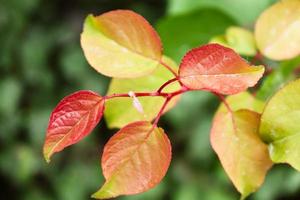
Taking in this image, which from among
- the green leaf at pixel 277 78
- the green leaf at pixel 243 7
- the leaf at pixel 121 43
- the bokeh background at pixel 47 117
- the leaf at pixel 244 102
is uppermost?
the leaf at pixel 121 43

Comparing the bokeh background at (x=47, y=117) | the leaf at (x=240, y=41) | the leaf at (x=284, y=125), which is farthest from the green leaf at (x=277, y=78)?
the bokeh background at (x=47, y=117)

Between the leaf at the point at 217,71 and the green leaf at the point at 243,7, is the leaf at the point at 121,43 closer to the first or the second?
the leaf at the point at 217,71

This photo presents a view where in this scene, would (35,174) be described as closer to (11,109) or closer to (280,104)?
(11,109)

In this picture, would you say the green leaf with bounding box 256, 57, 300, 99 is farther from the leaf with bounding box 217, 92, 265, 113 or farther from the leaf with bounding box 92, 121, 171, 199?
the leaf with bounding box 92, 121, 171, 199

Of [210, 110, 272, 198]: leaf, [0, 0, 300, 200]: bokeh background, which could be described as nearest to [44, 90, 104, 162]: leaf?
[210, 110, 272, 198]: leaf

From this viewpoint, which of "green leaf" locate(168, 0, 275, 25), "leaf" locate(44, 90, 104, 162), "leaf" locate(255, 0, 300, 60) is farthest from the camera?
"green leaf" locate(168, 0, 275, 25)

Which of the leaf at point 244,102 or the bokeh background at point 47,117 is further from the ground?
the leaf at point 244,102

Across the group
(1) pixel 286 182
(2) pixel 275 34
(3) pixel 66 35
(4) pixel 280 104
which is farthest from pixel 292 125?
(3) pixel 66 35
